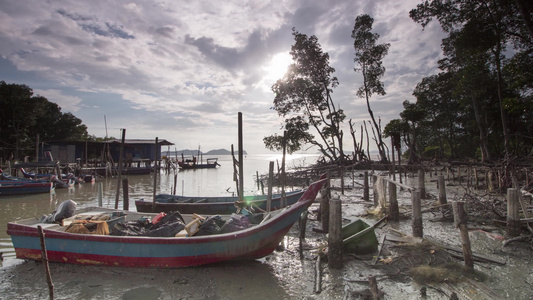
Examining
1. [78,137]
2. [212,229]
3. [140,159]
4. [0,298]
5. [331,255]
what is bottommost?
[0,298]

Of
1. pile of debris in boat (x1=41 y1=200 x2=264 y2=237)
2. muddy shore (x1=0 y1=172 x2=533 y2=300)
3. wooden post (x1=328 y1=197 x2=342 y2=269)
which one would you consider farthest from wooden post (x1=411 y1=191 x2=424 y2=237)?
pile of debris in boat (x1=41 y1=200 x2=264 y2=237)

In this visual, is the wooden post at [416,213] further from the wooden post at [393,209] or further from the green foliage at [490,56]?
the green foliage at [490,56]

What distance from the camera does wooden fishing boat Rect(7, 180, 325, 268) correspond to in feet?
19.9

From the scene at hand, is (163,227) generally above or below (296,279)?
above

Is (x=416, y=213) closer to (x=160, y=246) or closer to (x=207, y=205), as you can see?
(x=160, y=246)

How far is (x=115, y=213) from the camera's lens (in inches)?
348

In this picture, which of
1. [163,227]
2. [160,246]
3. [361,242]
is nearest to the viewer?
[160,246]

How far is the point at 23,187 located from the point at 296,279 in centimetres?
2191

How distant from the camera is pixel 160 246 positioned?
20.1 feet

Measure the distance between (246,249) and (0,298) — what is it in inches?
189

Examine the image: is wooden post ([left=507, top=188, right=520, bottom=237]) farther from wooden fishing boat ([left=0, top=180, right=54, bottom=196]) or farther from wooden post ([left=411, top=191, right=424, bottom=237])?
wooden fishing boat ([left=0, top=180, right=54, bottom=196])

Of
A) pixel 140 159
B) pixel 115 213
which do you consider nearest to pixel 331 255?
pixel 115 213

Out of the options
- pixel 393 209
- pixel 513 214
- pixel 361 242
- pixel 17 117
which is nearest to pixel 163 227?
pixel 361 242

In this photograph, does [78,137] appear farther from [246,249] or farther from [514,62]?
[514,62]
